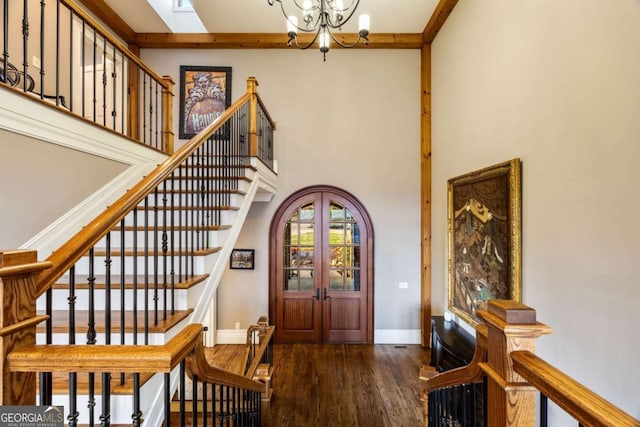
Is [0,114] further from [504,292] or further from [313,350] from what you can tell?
[313,350]

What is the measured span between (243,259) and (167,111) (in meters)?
2.36

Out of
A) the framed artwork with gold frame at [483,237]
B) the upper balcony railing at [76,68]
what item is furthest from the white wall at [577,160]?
the upper balcony railing at [76,68]

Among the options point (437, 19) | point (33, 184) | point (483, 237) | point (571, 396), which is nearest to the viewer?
point (571, 396)

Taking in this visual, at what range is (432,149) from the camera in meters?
4.74

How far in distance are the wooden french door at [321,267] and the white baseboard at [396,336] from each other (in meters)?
0.22

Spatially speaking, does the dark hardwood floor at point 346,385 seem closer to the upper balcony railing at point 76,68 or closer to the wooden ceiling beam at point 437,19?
the upper balcony railing at point 76,68

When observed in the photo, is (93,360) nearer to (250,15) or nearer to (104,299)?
(104,299)

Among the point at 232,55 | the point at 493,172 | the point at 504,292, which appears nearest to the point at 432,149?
the point at 493,172

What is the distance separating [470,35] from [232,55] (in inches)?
136

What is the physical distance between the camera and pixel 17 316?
0.88 m

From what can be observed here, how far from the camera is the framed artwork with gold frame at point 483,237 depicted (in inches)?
99.4

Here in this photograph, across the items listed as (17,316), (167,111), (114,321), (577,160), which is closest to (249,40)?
(167,111)

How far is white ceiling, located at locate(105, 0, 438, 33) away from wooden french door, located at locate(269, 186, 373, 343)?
249cm

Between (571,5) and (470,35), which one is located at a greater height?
(470,35)
